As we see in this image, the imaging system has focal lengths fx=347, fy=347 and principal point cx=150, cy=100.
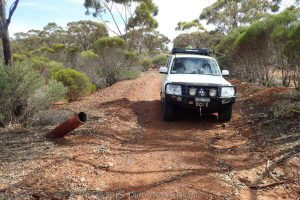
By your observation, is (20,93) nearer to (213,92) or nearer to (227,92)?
(213,92)

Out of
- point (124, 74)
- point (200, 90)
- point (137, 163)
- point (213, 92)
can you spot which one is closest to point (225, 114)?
point (213, 92)

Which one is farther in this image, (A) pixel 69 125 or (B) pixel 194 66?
(B) pixel 194 66

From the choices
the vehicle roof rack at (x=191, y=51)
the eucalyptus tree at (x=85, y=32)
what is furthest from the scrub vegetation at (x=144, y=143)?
the eucalyptus tree at (x=85, y=32)

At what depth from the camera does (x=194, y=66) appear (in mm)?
9570

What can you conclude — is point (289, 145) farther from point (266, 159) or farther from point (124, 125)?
point (124, 125)

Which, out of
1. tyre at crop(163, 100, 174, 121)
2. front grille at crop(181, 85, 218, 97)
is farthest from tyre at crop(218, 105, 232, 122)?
tyre at crop(163, 100, 174, 121)

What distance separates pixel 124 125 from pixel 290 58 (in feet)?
21.5

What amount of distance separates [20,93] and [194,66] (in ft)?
15.1

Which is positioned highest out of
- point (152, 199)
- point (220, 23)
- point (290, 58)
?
point (220, 23)

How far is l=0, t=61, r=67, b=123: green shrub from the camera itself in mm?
8172

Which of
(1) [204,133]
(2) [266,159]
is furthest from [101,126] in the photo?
(2) [266,159]

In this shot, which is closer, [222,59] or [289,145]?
[289,145]

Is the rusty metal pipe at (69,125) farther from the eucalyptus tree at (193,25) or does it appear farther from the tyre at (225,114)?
the eucalyptus tree at (193,25)

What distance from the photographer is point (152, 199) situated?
422cm
